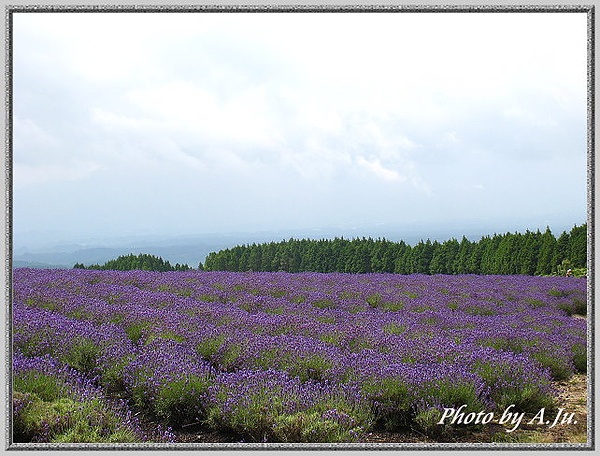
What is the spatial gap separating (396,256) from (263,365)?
9.52 meters

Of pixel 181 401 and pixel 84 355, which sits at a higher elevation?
pixel 84 355

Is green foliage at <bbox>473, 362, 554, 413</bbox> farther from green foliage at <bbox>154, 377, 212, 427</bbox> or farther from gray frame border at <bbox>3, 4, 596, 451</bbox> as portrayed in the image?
green foliage at <bbox>154, 377, 212, 427</bbox>

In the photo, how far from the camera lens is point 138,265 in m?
8.58

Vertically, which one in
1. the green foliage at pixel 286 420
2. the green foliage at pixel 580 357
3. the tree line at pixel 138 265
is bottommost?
the green foliage at pixel 286 420

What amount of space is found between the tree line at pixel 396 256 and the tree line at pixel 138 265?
0.98m

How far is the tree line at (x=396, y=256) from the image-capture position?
28.3 ft

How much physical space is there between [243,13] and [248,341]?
295 cm

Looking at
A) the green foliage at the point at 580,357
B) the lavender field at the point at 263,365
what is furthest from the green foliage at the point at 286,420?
the green foliage at the point at 580,357

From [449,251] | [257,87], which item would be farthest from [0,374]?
[449,251]

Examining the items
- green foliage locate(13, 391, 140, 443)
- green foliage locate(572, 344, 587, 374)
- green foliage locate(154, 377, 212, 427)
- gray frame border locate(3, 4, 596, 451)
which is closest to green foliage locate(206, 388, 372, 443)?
green foliage locate(154, 377, 212, 427)

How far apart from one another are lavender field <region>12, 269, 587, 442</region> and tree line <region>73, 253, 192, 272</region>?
6.95 feet

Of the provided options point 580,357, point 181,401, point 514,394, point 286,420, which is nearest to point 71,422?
point 181,401

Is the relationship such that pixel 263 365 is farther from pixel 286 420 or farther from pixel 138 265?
pixel 138 265

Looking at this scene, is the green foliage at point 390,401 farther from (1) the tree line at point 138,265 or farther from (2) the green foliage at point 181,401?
(1) the tree line at point 138,265
